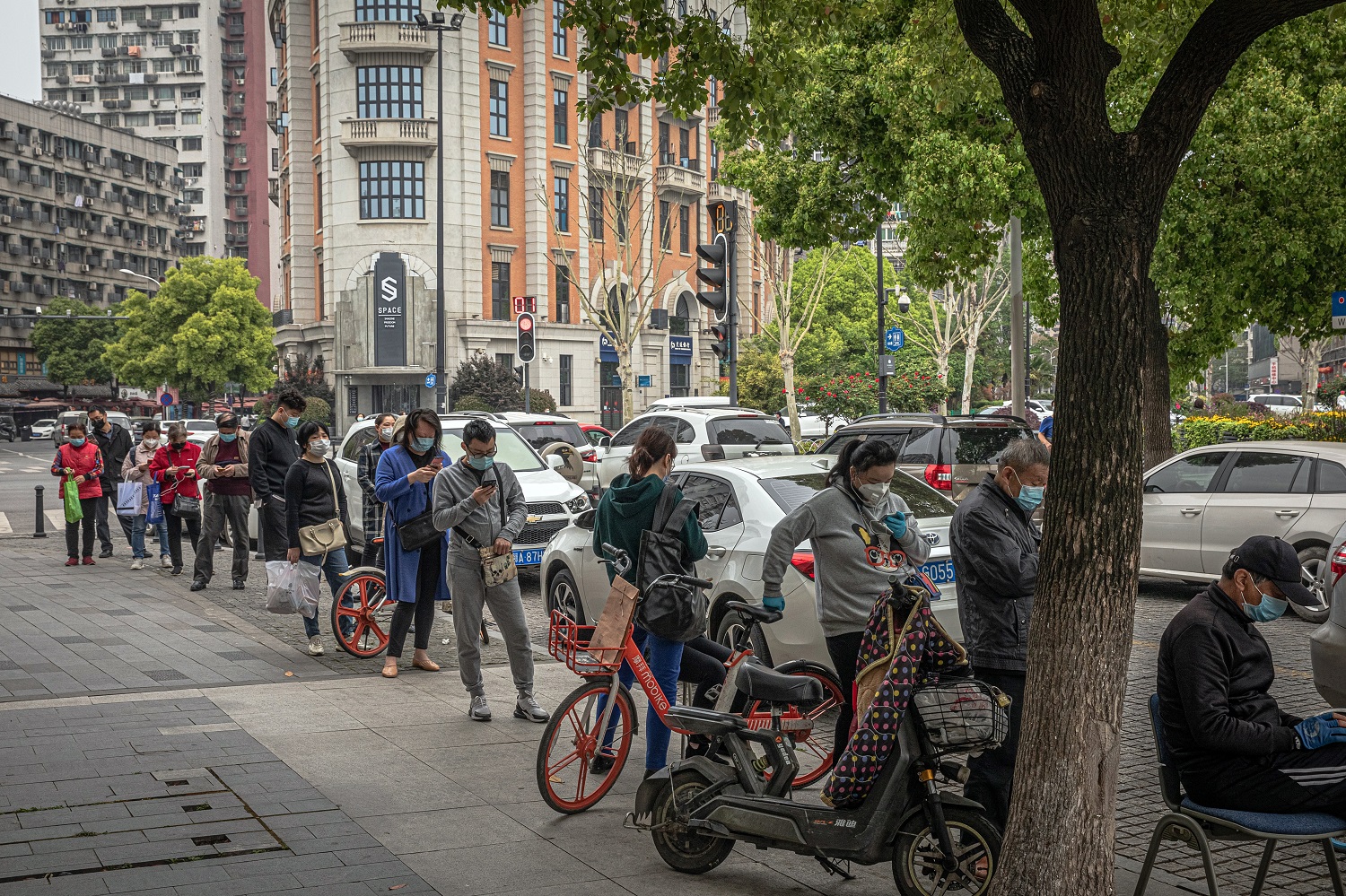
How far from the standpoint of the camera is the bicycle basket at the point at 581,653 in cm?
603

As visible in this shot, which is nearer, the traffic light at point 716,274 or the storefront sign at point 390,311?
the traffic light at point 716,274

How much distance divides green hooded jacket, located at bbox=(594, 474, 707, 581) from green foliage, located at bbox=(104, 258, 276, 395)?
218 ft

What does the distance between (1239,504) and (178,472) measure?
37.9 ft

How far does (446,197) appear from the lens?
5103 cm

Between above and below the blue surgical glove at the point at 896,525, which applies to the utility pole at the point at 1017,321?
above

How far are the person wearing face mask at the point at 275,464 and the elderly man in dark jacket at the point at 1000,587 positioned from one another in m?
7.20

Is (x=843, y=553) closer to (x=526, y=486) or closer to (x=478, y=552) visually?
(x=478, y=552)

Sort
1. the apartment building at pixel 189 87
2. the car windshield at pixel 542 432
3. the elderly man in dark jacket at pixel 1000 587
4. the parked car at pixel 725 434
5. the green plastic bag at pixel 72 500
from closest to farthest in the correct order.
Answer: the elderly man in dark jacket at pixel 1000 587, the green plastic bag at pixel 72 500, the car windshield at pixel 542 432, the parked car at pixel 725 434, the apartment building at pixel 189 87

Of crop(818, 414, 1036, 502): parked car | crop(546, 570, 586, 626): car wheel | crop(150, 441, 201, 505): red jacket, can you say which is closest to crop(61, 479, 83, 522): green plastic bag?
crop(150, 441, 201, 505): red jacket

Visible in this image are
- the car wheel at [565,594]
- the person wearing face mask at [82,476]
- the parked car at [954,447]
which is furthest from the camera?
the person wearing face mask at [82,476]

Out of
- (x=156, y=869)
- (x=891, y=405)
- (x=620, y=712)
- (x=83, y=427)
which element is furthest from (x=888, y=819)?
(x=891, y=405)

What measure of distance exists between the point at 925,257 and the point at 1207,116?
4412 mm

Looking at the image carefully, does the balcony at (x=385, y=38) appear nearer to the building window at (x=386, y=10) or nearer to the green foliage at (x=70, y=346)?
the building window at (x=386, y=10)

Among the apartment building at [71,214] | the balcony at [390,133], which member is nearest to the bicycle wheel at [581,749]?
the balcony at [390,133]
